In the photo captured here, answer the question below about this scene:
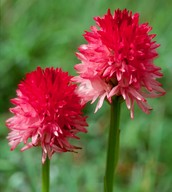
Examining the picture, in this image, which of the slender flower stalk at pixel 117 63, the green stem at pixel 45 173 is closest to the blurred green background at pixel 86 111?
the green stem at pixel 45 173

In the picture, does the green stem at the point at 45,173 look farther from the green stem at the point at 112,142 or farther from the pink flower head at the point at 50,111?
the green stem at the point at 112,142

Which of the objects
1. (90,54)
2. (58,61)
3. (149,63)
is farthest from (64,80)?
(58,61)

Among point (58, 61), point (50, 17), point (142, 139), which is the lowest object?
point (142, 139)

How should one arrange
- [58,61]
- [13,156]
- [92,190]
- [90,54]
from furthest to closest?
[58,61], [13,156], [92,190], [90,54]

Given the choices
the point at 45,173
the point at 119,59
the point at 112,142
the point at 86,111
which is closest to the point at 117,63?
the point at 119,59

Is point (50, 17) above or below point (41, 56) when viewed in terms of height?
above

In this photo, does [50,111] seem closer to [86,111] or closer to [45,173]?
[45,173]

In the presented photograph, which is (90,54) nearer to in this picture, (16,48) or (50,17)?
(16,48)
